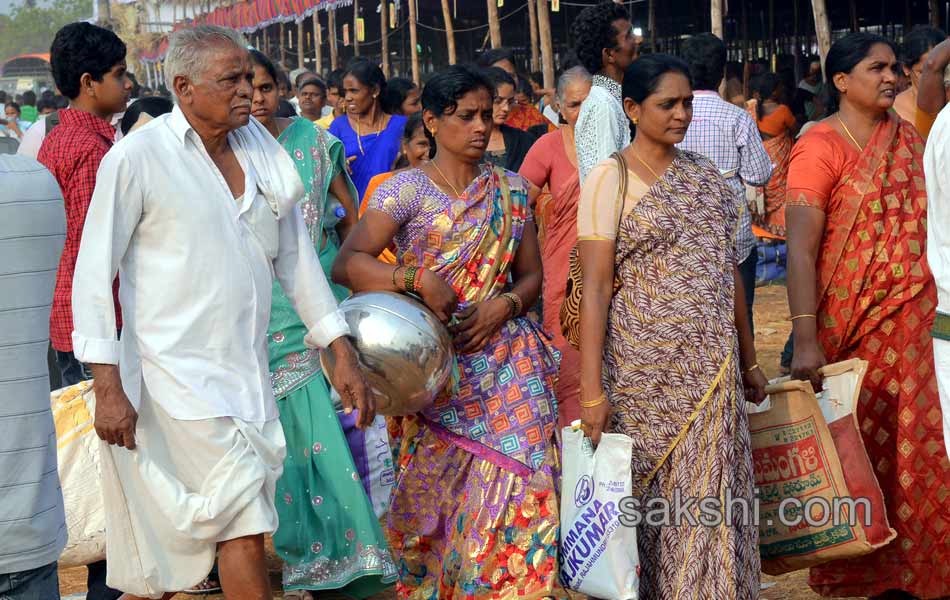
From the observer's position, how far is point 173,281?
3518 mm

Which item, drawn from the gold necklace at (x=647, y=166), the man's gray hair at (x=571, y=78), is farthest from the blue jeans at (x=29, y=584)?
the man's gray hair at (x=571, y=78)

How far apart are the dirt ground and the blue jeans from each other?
76.1 inches

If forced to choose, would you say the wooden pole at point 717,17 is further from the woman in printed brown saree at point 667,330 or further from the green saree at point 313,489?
the woman in printed brown saree at point 667,330

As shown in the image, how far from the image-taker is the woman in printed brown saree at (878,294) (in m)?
4.42

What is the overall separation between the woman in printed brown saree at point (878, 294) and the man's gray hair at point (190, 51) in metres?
2.18

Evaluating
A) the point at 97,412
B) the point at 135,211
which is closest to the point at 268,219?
the point at 135,211

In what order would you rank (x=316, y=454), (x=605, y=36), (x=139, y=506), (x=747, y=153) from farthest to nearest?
(x=747, y=153)
(x=605, y=36)
(x=316, y=454)
(x=139, y=506)

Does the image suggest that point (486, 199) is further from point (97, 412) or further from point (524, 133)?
point (524, 133)

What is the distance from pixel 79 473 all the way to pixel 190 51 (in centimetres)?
180

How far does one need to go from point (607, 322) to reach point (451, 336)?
22.6 inches

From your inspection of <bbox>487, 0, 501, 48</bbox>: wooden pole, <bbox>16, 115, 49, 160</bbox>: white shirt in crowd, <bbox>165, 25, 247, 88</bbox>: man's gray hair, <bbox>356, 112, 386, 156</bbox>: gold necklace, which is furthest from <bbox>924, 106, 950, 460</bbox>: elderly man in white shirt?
<bbox>487, 0, 501, 48</bbox>: wooden pole

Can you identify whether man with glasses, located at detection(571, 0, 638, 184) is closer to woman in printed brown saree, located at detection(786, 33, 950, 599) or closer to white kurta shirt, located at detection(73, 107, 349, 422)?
woman in printed brown saree, located at detection(786, 33, 950, 599)

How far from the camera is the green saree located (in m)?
4.90

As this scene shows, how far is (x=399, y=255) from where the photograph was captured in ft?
15.0
